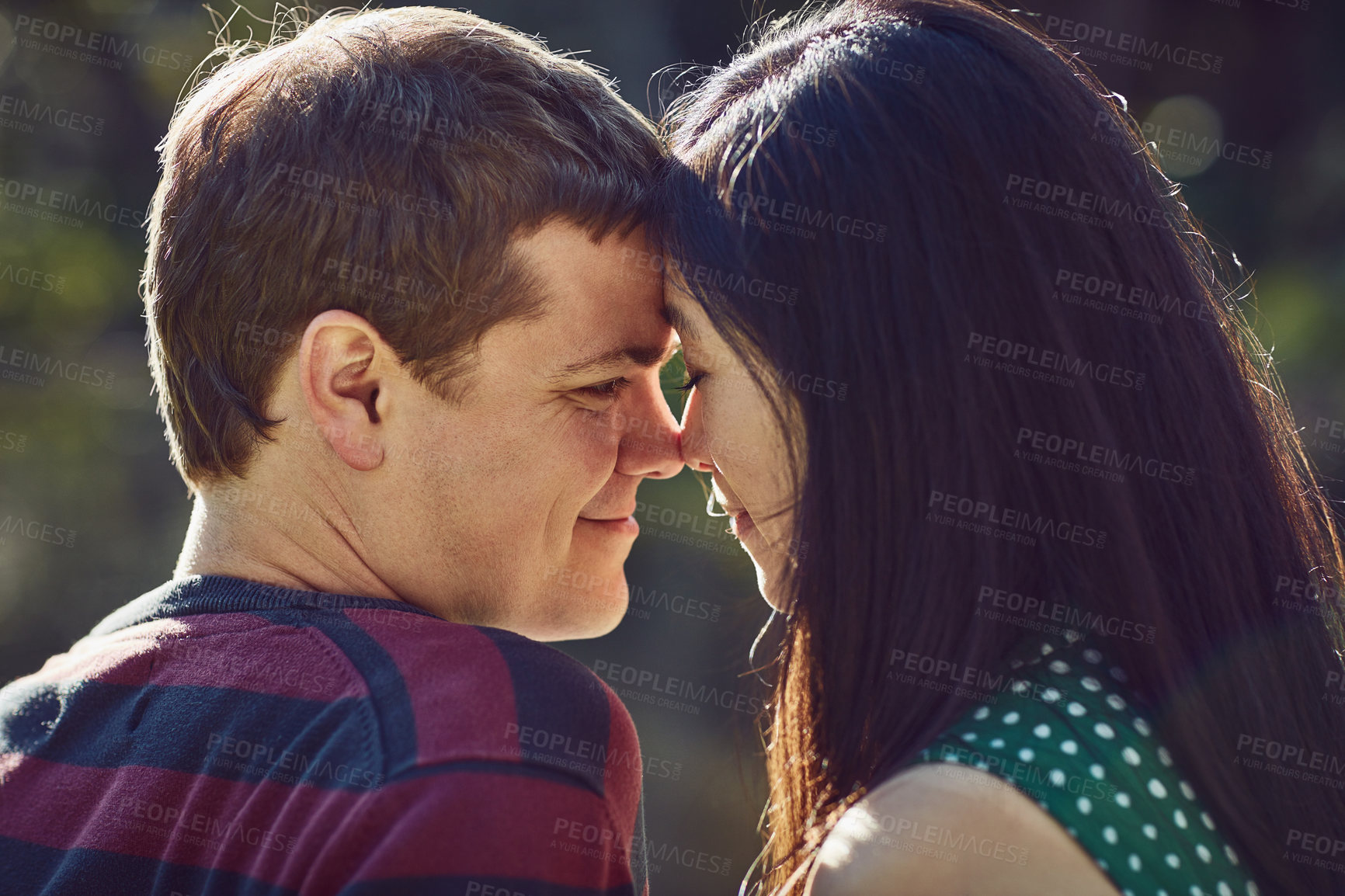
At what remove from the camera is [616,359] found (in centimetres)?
174

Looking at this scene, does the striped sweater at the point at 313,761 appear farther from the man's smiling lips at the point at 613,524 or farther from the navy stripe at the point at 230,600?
the man's smiling lips at the point at 613,524

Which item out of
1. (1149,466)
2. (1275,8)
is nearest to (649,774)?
(1149,466)

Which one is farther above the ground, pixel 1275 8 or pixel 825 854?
pixel 1275 8

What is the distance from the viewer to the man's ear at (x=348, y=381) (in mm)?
1540

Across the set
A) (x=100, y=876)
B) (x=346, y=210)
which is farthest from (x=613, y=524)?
(x=100, y=876)

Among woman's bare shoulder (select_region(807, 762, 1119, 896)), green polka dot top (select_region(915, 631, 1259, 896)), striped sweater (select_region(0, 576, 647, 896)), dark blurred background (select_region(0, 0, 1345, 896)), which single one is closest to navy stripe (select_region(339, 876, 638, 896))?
striped sweater (select_region(0, 576, 647, 896))

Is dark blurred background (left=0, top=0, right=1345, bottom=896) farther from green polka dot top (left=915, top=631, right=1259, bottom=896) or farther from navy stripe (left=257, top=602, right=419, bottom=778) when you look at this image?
navy stripe (left=257, top=602, right=419, bottom=778)

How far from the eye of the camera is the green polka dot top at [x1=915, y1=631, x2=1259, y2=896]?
1144 millimetres

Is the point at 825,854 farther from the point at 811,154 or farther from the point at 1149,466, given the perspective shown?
the point at 811,154

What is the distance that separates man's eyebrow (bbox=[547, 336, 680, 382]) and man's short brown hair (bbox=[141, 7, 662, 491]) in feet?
0.41

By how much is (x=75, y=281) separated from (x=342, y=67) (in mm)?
4131

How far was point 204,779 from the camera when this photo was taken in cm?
117

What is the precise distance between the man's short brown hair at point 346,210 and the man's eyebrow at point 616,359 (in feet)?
0.41

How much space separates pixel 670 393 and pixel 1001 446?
2.15 metres
